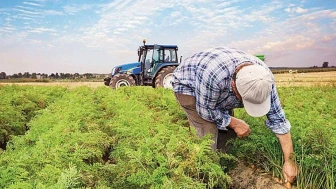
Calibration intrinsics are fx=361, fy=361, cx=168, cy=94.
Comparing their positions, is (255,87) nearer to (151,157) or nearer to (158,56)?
(151,157)

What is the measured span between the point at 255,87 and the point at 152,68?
14.5 metres

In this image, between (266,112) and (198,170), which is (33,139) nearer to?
(198,170)

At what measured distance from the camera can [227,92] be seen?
13.4 ft

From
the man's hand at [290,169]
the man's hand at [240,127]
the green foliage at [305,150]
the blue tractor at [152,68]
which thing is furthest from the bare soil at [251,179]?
the blue tractor at [152,68]

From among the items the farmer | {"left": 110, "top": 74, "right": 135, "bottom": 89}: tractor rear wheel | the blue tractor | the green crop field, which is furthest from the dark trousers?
{"left": 110, "top": 74, "right": 135, "bottom": 89}: tractor rear wheel

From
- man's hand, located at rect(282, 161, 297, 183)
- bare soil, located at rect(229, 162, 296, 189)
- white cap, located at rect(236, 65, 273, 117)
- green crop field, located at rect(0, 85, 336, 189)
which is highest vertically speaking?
white cap, located at rect(236, 65, 273, 117)

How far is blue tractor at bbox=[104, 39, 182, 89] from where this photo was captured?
17.3m

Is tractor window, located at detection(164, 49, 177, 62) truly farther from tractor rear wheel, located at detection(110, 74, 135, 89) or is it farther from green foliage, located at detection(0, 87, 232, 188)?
green foliage, located at detection(0, 87, 232, 188)

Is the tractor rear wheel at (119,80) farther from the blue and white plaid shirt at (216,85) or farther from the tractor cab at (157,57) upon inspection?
the blue and white plaid shirt at (216,85)

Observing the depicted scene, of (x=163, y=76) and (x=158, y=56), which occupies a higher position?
(x=158, y=56)

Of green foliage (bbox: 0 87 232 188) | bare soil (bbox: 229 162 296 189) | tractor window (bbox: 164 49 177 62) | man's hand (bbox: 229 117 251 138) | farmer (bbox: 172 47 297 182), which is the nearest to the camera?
green foliage (bbox: 0 87 232 188)

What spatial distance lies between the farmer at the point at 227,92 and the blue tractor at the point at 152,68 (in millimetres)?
12541

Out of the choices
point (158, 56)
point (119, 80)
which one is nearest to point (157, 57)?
point (158, 56)

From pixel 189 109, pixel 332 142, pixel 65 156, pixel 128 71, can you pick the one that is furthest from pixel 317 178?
pixel 128 71
